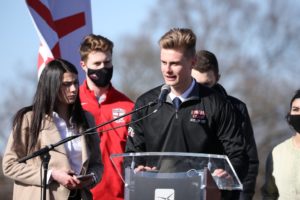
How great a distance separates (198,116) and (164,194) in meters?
1.17

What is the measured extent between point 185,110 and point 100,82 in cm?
140

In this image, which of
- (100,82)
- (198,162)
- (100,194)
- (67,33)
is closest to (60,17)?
(67,33)

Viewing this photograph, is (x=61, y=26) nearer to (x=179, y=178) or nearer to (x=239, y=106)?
(x=239, y=106)

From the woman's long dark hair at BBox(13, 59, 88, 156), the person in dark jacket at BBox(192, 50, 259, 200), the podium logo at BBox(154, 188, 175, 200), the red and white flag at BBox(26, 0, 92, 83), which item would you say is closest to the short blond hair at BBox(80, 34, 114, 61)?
the person in dark jacket at BBox(192, 50, 259, 200)

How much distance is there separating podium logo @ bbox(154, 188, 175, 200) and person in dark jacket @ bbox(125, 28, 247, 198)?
3.34ft

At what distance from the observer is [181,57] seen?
7348mm

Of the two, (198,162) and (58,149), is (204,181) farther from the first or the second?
(58,149)

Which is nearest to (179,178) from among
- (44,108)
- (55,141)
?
(55,141)

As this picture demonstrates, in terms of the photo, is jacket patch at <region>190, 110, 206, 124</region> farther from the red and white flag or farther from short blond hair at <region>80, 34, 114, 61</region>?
the red and white flag

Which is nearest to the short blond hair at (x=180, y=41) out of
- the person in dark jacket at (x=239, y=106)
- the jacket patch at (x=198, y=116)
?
the jacket patch at (x=198, y=116)

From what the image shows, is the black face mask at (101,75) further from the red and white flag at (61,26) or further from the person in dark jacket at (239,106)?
the red and white flag at (61,26)

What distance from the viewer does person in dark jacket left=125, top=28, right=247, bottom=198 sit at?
7.32 metres

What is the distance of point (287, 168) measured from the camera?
27.2 feet

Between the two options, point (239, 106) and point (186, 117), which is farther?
point (239, 106)
